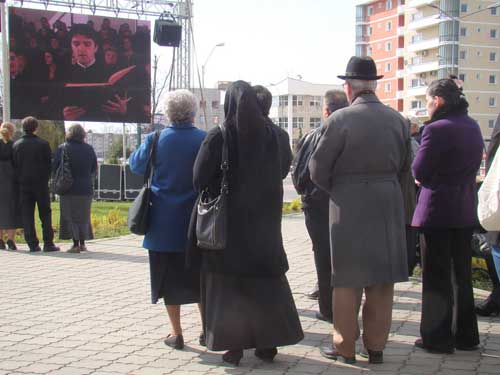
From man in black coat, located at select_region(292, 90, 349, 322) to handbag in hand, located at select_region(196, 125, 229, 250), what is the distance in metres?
1.48

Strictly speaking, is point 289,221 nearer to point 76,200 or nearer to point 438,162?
point 76,200

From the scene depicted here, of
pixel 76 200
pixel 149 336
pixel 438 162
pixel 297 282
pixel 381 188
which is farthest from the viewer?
pixel 76 200

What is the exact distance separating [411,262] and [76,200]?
5429 mm

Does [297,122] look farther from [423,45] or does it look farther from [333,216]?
[333,216]

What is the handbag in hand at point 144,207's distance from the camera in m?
5.52

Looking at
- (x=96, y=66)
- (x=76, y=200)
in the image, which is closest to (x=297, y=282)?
(x=76, y=200)

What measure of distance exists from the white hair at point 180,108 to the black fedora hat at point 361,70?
1.31 meters

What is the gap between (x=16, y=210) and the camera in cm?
1123

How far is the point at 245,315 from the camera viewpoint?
5.08 meters

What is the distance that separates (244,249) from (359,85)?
1.47 m

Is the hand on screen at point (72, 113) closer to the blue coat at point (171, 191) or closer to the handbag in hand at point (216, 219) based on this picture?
the blue coat at point (171, 191)

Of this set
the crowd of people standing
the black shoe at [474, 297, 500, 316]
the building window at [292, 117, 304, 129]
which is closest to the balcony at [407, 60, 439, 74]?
the building window at [292, 117, 304, 129]

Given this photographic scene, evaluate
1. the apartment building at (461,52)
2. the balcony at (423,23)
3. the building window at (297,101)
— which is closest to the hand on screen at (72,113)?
the apartment building at (461,52)

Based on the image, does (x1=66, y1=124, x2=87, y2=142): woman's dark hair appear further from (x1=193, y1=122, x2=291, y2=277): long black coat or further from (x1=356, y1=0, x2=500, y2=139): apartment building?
(x1=356, y1=0, x2=500, y2=139): apartment building
